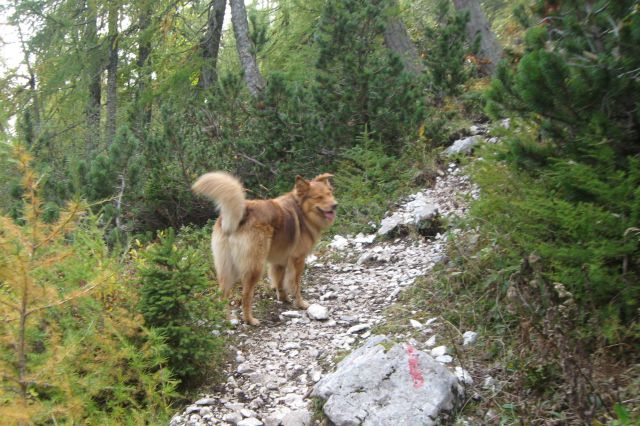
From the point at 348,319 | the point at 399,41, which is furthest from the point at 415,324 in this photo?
the point at 399,41

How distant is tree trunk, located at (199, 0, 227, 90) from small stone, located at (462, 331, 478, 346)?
10.3 metres

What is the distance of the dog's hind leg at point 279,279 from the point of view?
6387 millimetres

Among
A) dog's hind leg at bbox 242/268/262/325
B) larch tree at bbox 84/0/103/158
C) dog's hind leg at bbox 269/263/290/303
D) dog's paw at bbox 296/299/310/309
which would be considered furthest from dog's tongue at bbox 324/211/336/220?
larch tree at bbox 84/0/103/158

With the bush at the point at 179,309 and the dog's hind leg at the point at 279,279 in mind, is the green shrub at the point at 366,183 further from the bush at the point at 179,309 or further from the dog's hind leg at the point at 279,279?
the bush at the point at 179,309

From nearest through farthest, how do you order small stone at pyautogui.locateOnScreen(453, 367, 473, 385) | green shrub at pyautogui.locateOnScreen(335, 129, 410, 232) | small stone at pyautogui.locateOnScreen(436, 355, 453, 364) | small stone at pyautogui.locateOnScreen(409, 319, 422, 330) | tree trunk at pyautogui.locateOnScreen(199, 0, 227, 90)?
1. small stone at pyautogui.locateOnScreen(453, 367, 473, 385)
2. small stone at pyautogui.locateOnScreen(436, 355, 453, 364)
3. small stone at pyautogui.locateOnScreen(409, 319, 422, 330)
4. green shrub at pyautogui.locateOnScreen(335, 129, 410, 232)
5. tree trunk at pyautogui.locateOnScreen(199, 0, 227, 90)

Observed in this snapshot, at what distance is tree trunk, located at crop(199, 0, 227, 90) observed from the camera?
13250mm

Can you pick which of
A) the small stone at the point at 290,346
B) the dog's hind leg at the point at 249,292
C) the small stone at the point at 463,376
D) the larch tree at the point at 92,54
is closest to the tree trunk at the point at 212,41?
the larch tree at the point at 92,54

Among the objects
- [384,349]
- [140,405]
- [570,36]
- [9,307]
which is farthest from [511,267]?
[9,307]

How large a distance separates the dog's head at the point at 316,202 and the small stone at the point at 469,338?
8.26 ft

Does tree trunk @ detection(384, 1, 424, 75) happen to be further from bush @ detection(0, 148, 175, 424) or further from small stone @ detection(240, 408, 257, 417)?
small stone @ detection(240, 408, 257, 417)

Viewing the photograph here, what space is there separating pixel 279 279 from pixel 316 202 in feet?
3.31

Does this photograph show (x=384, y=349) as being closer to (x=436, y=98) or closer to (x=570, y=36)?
(x=570, y=36)

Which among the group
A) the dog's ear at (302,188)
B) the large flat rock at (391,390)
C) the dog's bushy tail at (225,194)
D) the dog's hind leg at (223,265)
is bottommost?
the large flat rock at (391,390)

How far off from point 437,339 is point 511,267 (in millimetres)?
840
